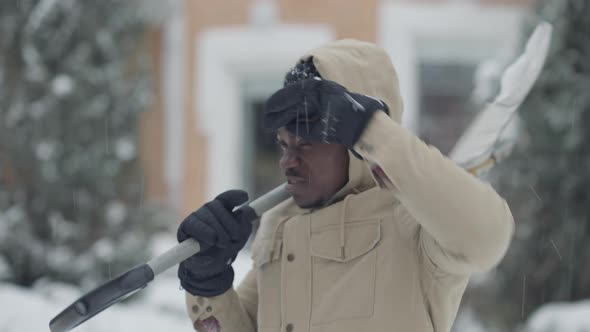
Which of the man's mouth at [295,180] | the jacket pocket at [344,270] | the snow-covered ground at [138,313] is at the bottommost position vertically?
the snow-covered ground at [138,313]

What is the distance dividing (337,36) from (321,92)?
668cm

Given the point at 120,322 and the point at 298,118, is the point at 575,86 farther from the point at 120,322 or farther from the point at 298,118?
the point at 298,118

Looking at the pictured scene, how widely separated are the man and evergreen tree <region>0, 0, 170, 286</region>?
457 cm

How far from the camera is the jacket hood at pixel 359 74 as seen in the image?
2.17m

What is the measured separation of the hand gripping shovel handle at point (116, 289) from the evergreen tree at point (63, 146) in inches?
183

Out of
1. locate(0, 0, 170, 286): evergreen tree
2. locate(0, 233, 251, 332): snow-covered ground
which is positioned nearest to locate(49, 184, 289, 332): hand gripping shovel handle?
locate(0, 233, 251, 332): snow-covered ground

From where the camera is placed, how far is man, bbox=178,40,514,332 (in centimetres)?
185

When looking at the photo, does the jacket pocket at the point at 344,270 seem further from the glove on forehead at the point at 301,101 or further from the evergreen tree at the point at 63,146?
the evergreen tree at the point at 63,146

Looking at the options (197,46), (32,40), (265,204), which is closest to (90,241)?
(32,40)

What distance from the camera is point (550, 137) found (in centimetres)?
675

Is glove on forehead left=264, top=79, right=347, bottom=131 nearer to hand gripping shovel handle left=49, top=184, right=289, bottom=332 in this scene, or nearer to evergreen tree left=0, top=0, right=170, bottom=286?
hand gripping shovel handle left=49, top=184, right=289, bottom=332

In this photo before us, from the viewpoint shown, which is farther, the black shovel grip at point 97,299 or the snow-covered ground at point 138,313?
the snow-covered ground at point 138,313

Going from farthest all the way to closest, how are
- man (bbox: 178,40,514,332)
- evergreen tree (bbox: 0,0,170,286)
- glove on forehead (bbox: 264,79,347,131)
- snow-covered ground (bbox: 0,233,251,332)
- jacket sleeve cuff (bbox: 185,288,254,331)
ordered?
evergreen tree (bbox: 0,0,170,286), snow-covered ground (bbox: 0,233,251,332), jacket sleeve cuff (bbox: 185,288,254,331), glove on forehead (bbox: 264,79,347,131), man (bbox: 178,40,514,332)

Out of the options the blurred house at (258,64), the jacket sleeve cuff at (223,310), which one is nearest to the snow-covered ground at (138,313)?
the blurred house at (258,64)
